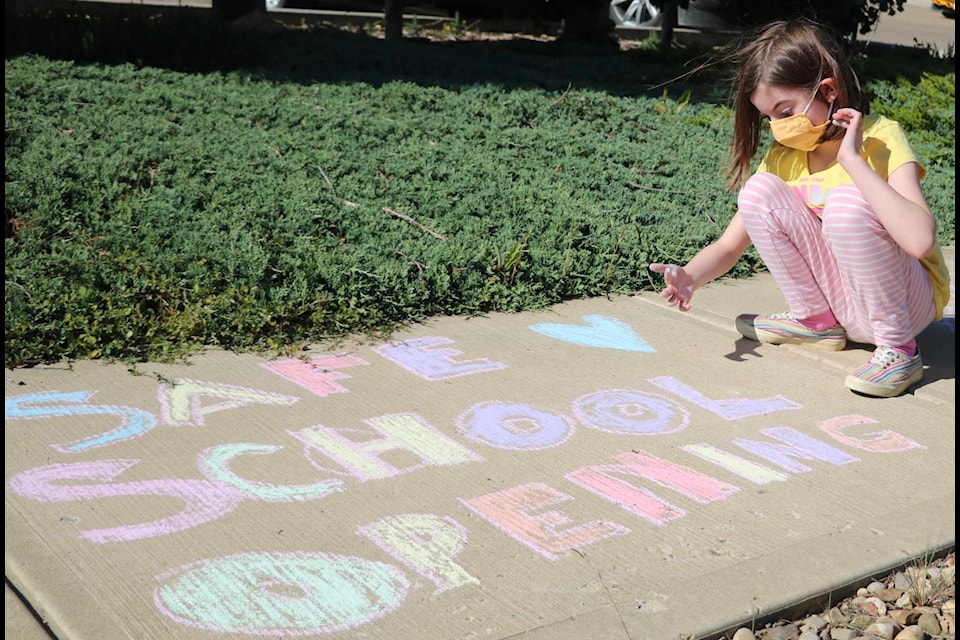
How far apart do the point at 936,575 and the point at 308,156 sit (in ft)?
12.9

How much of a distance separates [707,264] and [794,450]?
2.92 ft

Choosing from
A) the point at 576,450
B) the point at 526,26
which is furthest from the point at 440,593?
the point at 526,26

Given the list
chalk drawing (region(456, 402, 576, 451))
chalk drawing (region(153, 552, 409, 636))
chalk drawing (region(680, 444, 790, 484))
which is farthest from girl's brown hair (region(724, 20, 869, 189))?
chalk drawing (region(153, 552, 409, 636))

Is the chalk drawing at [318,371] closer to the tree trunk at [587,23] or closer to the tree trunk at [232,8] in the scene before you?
the tree trunk at [232,8]

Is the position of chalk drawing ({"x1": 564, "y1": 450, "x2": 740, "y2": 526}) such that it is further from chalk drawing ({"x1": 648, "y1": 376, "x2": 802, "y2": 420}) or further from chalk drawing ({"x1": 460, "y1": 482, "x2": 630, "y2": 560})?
chalk drawing ({"x1": 648, "y1": 376, "x2": 802, "y2": 420})

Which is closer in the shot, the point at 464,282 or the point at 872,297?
the point at 872,297

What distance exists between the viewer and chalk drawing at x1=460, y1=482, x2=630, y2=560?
7.98 feet

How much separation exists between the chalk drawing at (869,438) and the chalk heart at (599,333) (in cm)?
74

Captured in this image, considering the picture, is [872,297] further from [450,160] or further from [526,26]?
[526,26]

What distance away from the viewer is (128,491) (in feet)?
8.48

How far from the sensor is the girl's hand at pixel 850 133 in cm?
314

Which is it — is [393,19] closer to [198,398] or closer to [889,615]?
[198,398]

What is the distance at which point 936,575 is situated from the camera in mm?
2398

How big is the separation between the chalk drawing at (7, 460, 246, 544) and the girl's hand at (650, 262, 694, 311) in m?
1.56
